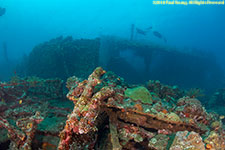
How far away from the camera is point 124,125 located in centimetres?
446

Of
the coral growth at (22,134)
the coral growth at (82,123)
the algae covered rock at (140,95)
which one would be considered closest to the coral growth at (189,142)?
the algae covered rock at (140,95)

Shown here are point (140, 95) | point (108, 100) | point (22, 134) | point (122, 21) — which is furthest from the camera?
point (122, 21)

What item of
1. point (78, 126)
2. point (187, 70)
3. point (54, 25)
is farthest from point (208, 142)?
point (54, 25)

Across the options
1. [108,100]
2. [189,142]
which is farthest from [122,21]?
[189,142]

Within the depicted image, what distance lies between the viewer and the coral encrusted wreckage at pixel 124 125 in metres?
3.09

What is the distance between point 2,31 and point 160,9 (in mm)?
178185

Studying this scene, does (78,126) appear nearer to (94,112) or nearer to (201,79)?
(94,112)

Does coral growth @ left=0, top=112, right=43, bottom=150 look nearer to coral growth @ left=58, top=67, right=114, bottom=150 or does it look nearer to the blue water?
coral growth @ left=58, top=67, right=114, bottom=150

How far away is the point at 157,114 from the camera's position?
13.3ft

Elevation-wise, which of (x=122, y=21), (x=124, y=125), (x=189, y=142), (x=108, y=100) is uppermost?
(x=122, y=21)

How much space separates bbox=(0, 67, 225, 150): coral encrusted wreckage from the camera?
3.09 m

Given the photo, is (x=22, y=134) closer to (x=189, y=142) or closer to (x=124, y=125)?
(x=124, y=125)

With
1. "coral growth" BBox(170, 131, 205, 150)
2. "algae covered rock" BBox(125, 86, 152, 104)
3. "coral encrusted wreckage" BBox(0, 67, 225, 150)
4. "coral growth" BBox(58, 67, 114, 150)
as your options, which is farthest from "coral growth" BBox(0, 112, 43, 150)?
"coral growth" BBox(170, 131, 205, 150)

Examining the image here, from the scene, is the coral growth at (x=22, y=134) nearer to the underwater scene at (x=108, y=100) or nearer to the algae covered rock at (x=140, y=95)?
the underwater scene at (x=108, y=100)
